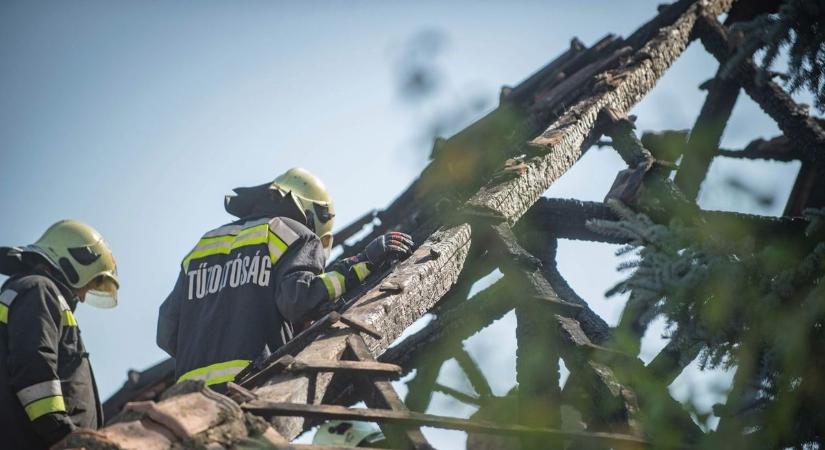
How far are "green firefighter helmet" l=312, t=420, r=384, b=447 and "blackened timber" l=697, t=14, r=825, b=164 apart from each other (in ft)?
11.3

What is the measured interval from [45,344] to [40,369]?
134 millimetres

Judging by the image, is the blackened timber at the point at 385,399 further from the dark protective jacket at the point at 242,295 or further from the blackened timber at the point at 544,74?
the blackened timber at the point at 544,74

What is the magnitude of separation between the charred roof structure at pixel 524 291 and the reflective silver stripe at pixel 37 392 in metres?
0.50

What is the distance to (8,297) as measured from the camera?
4195 mm

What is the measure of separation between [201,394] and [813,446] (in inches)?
83.8

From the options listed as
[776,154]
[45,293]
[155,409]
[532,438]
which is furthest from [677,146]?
[155,409]

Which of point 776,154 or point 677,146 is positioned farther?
point 776,154

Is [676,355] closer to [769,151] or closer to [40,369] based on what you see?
[40,369]

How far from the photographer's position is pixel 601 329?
13.4 ft

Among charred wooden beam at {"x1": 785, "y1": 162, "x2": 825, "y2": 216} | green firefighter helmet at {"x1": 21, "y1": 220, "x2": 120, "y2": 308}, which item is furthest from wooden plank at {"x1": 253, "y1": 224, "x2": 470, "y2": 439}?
charred wooden beam at {"x1": 785, "y1": 162, "x2": 825, "y2": 216}

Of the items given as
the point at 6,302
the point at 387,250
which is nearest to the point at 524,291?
the point at 387,250

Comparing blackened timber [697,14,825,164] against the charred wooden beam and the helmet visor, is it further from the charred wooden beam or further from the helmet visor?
the helmet visor

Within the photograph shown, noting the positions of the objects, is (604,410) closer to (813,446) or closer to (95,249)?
(813,446)

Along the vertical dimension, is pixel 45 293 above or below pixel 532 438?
above
